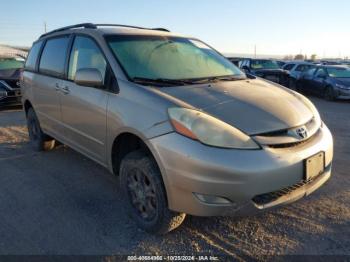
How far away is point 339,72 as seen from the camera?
1480 centimetres

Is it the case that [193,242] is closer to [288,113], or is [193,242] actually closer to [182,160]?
[182,160]

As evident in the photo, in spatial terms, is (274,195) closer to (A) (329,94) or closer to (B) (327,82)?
(A) (329,94)

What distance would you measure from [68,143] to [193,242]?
233cm

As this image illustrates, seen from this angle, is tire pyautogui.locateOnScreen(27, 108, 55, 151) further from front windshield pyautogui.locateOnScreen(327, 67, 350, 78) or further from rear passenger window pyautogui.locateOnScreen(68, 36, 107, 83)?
front windshield pyautogui.locateOnScreen(327, 67, 350, 78)

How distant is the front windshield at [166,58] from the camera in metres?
3.74

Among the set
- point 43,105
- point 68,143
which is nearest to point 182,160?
point 68,143

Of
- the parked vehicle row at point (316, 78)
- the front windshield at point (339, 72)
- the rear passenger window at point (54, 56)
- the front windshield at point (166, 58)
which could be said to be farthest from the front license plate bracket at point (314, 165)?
the front windshield at point (339, 72)

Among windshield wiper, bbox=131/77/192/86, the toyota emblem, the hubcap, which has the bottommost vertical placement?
the hubcap

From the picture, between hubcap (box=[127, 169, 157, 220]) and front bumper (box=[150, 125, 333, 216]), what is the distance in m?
0.31

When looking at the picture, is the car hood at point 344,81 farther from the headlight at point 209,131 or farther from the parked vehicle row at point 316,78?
the headlight at point 209,131

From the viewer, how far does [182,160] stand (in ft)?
9.16

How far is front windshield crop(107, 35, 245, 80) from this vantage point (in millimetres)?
3744

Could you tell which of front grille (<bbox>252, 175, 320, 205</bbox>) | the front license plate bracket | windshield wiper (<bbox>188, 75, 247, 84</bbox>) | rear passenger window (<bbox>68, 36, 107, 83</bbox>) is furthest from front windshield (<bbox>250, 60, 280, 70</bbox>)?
front grille (<bbox>252, 175, 320, 205</bbox>)

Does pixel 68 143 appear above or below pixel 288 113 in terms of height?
below
